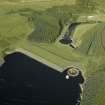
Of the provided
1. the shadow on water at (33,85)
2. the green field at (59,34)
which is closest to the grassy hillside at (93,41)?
the green field at (59,34)

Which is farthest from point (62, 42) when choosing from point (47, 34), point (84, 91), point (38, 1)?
point (38, 1)

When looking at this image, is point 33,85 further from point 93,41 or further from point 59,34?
point 93,41

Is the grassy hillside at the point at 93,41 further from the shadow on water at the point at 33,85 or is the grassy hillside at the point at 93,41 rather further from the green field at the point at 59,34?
the shadow on water at the point at 33,85

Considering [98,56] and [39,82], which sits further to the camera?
[98,56]

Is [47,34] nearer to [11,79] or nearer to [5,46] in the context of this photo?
[5,46]

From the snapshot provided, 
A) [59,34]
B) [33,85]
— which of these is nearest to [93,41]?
[59,34]

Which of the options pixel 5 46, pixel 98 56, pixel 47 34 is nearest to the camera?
pixel 98 56

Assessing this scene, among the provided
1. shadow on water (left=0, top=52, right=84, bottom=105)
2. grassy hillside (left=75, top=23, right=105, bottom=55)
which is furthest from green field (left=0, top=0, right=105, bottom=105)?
shadow on water (left=0, top=52, right=84, bottom=105)
